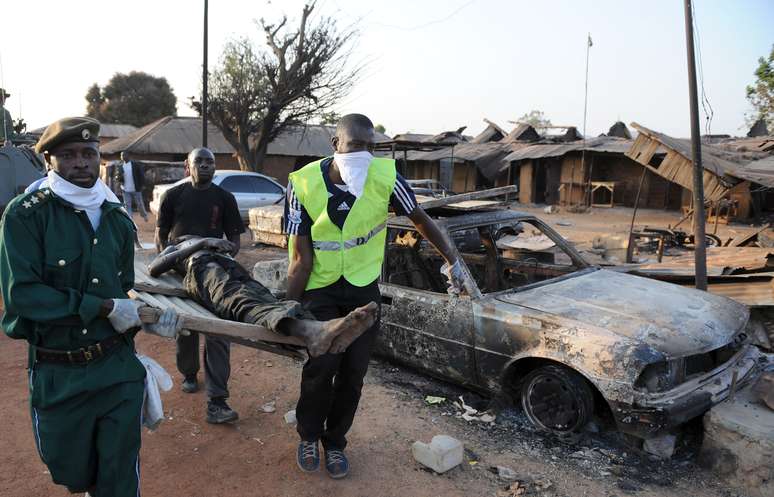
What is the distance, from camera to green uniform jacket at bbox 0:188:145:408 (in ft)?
6.25

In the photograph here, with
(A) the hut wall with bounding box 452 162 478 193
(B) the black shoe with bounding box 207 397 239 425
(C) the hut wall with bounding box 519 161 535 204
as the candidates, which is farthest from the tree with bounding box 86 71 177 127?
(B) the black shoe with bounding box 207 397 239 425

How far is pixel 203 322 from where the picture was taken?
239 cm

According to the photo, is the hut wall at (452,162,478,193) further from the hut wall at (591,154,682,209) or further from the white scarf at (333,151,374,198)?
the white scarf at (333,151,374,198)

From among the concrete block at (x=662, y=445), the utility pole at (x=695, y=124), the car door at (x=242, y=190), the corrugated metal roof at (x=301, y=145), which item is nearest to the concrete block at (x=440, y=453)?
the concrete block at (x=662, y=445)

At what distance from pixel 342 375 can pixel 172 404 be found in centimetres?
166

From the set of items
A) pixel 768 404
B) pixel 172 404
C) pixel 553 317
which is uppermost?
pixel 553 317

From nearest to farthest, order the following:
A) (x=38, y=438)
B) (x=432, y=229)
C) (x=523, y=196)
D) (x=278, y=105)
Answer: (x=38, y=438), (x=432, y=229), (x=278, y=105), (x=523, y=196)

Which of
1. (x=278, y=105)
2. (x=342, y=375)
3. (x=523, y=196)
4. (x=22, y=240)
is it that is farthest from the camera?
(x=523, y=196)

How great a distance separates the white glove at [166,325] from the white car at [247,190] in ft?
32.5

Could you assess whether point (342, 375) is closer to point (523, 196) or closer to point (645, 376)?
point (645, 376)

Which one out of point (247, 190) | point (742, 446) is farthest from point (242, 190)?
point (742, 446)

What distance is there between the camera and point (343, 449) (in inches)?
125

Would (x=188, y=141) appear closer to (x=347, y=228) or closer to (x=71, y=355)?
(x=347, y=228)

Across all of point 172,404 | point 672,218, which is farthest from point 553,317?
point 672,218
